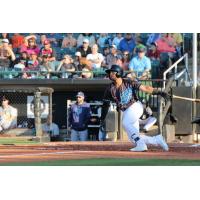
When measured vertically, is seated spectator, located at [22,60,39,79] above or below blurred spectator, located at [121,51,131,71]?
below

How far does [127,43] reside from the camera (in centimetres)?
1820

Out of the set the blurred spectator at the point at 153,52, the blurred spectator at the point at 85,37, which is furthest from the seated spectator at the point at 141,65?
the blurred spectator at the point at 85,37

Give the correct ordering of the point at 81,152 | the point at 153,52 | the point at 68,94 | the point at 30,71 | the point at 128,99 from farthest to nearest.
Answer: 1. the point at 68,94
2. the point at 153,52
3. the point at 30,71
4. the point at 81,152
5. the point at 128,99

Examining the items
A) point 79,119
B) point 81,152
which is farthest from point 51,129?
point 81,152

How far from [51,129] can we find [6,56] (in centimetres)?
237

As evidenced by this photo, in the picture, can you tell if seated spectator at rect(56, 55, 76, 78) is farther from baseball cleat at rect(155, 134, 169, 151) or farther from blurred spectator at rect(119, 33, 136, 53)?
baseball cleat at rect(155, 134, 169, 151)

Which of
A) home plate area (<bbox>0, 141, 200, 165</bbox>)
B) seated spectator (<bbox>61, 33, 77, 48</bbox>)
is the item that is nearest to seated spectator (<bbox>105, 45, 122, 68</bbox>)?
seated spectator (<bbox>61, 33, 77, 48</bbox>)

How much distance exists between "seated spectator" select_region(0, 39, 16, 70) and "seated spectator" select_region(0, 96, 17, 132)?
950 mm

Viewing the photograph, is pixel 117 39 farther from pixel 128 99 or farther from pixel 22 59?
pixel 128 99

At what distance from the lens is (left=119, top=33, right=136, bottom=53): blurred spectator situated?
18.1 metres

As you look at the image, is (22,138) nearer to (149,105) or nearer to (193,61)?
(149,105)

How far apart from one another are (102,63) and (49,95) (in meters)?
1.67

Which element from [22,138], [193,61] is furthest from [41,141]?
[193,61]

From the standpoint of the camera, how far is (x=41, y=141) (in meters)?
16.2
